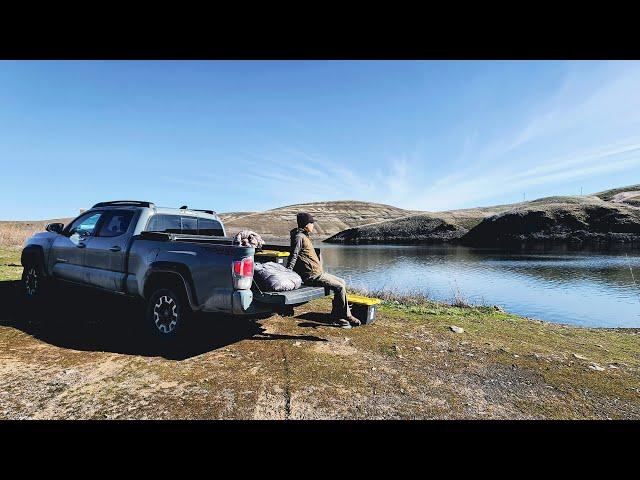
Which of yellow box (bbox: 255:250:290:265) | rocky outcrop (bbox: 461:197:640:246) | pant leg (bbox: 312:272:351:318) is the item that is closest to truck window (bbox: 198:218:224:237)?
yellow box (bbox: 255:250:290:265)

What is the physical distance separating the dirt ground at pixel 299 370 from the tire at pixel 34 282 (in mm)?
580

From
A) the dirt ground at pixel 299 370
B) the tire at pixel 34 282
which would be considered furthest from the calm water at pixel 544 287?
the tire at pixel 34 282

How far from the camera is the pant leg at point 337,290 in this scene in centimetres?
660

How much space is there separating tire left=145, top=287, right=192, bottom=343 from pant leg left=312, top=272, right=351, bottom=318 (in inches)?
93.9

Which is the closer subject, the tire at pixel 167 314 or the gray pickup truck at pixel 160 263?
the gray pickup truck at pixel 160 263

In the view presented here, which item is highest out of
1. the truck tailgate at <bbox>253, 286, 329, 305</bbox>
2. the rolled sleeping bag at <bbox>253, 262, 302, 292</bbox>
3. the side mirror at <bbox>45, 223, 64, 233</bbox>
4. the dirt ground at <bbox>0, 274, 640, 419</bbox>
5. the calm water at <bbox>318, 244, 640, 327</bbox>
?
the side mirror at <bbox>45, 223, 64, 233</bbox>

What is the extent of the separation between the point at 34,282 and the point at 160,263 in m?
5.02

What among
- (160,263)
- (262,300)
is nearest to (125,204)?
(160,263)

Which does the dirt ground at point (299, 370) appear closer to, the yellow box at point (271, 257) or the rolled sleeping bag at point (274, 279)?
the rolled sleeping bag at point (274, 279)

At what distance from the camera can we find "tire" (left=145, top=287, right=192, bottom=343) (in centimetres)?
554

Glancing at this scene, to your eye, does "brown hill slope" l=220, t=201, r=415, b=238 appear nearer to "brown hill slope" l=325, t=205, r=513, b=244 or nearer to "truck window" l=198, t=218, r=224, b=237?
"brown hill slope" l=325, t=205, r=513, b=244

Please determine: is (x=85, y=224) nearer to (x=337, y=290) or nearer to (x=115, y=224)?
(x=115, y=224)
